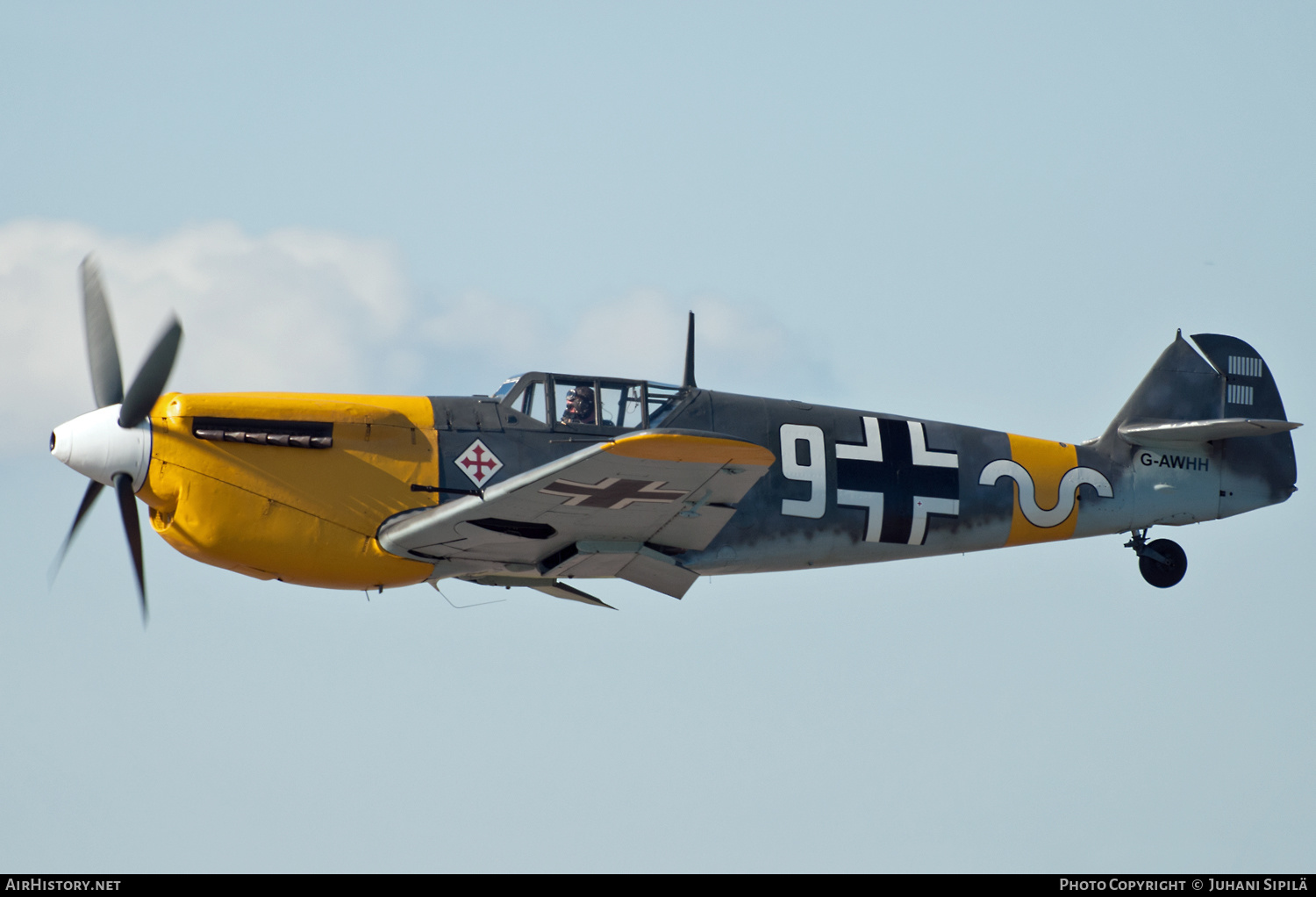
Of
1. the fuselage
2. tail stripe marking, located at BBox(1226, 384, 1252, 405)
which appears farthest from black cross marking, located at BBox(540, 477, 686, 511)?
tail stripe marking, located at BBox(1226, 384, 1252, 405)

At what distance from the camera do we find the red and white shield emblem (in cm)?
1416

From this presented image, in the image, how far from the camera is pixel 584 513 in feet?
45.0

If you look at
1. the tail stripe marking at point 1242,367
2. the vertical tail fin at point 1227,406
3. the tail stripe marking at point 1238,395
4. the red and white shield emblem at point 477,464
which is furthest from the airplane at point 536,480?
the tail stripe marking at point 1242,367

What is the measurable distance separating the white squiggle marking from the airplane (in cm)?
2

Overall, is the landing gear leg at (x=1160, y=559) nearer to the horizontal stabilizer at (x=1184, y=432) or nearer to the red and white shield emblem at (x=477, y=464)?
the horizontal stabilizer at (x=1184, y=432)

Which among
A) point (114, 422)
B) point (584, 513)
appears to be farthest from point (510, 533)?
point (114, 422)

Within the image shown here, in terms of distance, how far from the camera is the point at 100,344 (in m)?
14.5

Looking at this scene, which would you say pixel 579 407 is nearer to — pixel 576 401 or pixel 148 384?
pixel 576 401

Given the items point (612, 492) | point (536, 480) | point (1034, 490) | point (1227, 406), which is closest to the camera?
point (536, 480)

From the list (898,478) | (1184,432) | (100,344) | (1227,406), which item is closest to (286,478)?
(100,344)

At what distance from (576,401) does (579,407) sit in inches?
2.4

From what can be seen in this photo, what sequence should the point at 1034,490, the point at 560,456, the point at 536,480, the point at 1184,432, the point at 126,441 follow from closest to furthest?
the point at 536,480 < the point at 126,441 < the point at 560,456 < the point at 1034,490 < the point at 1184,432

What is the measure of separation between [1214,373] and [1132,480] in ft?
5.85
